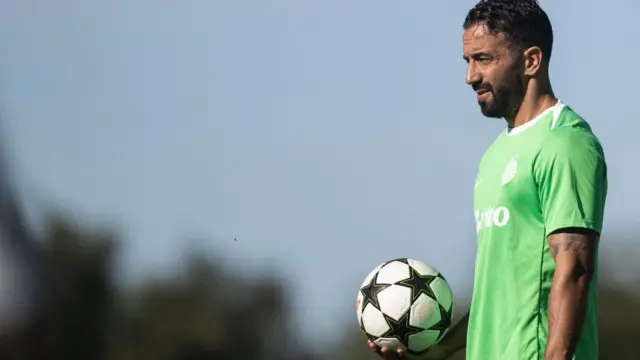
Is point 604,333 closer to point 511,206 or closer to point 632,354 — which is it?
point 632,354

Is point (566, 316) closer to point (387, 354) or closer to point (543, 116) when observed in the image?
point (543, 116)

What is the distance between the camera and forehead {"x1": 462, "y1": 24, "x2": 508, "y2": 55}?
466 centimetres

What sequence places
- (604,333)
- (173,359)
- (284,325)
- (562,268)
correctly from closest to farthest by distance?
(562,268) < (284,325) < (173,359) < (604,333)

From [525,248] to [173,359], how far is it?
48.0 feet

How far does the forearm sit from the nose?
79 centimetres

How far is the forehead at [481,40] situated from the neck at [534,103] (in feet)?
0.61

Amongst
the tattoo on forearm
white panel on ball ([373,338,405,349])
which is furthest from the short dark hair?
white panel on ball ([373,338,405,349])

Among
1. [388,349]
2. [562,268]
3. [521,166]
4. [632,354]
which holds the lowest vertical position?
[632,354]

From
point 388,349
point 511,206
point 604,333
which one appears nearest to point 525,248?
point 511,206

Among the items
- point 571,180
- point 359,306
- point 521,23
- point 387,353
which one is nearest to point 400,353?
point 387,353

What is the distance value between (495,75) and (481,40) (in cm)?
14

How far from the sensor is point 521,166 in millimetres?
4480

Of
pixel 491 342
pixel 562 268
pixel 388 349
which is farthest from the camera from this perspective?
pixel 388 349

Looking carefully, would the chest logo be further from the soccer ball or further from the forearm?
the soccer ball
